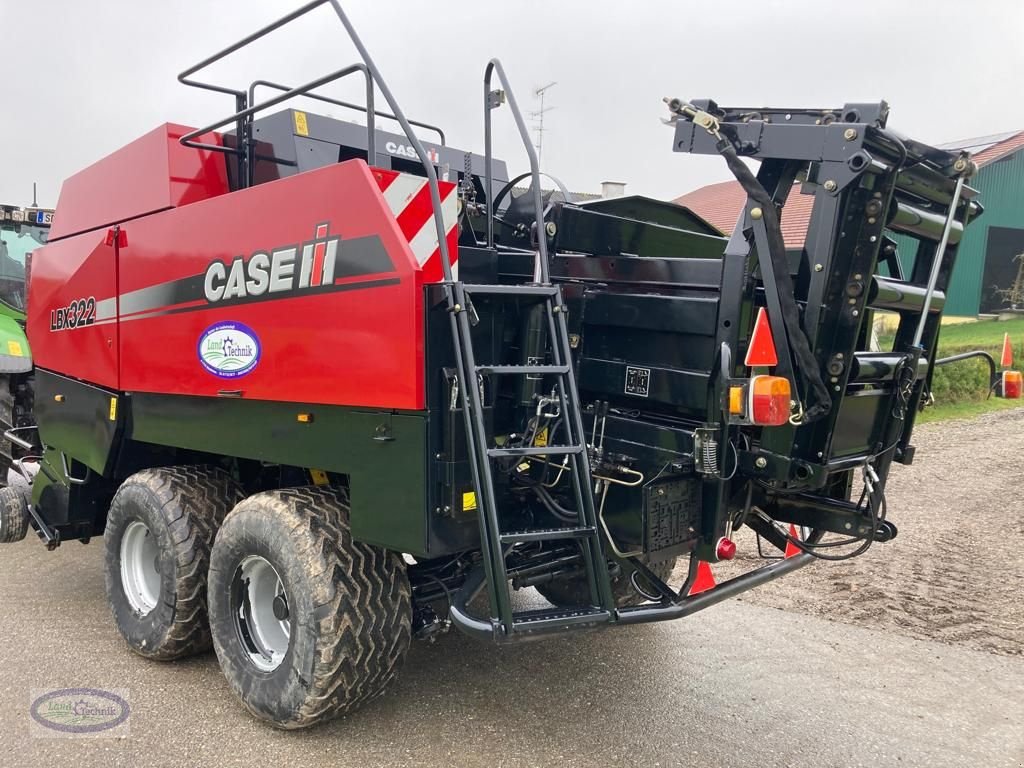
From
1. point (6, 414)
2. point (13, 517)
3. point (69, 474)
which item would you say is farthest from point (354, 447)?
point (6, 414)

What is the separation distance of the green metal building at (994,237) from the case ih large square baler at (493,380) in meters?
22.9

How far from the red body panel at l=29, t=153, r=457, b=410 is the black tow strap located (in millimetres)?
986

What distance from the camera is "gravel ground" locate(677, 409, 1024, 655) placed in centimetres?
473

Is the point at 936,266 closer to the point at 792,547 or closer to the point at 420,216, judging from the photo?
the point at 792,547

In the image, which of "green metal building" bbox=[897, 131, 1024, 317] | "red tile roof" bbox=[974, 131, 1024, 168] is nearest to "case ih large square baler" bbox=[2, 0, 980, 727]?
"green metal building" bbox=[897, 131, 1024, 317]

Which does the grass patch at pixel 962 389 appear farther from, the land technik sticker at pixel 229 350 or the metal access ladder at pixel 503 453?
the land technik sticker at pixel 229 350

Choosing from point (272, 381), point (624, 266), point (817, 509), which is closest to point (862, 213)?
point (624, 266)

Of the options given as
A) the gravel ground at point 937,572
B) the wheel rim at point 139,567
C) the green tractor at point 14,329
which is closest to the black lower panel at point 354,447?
the wheel rim at point 139,567

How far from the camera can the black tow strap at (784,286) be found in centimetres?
284

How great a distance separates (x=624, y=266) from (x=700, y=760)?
1.91 meters

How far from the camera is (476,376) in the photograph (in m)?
2.84

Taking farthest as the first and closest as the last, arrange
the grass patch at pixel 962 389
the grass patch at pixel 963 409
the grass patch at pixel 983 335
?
the grass patch at pixel 983 335
the grass patch at pixel 962 389
the grass patch at pixel 963 409

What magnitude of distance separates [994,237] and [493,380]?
2677cm

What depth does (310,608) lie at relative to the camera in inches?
121
